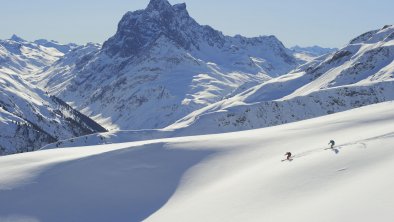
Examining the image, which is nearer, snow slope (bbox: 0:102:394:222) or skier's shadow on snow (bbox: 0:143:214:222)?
snow slope (bbox: 0:102:394:222)

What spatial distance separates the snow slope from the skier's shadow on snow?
7cm

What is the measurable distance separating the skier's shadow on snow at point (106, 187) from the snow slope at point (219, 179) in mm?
72

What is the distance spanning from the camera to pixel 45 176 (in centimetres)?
3953

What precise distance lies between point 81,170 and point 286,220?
21.1 metres

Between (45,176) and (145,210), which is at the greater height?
(45,176)

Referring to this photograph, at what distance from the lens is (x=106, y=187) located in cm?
3822

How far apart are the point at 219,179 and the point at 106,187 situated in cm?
843

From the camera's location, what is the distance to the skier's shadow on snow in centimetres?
3484

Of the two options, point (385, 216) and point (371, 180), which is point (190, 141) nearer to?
point (371, 180)

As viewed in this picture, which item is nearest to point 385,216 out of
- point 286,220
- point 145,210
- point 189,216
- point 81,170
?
point 286,220

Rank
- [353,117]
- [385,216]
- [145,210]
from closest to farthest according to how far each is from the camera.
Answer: [385,216] → [145,210] → [353,117]

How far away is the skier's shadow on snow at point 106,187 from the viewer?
114ft

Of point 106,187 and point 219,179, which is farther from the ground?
point 219,179

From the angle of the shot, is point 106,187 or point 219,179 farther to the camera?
point 106,187
